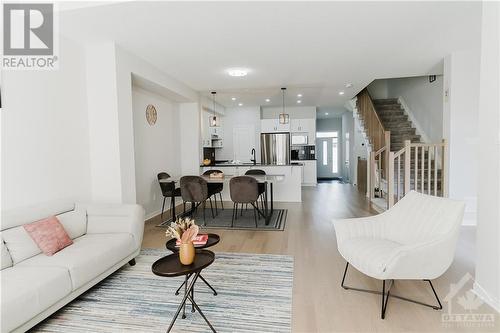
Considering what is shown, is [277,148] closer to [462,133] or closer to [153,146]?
[153,146]

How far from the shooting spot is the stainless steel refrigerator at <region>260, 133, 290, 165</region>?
8.55m

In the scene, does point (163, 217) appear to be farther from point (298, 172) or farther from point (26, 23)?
point (26, 23)

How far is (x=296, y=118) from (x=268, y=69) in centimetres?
467

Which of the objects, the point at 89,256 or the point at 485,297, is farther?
the point at 89,256

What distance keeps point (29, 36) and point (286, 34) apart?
2.83 m

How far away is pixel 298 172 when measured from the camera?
21.7 feet

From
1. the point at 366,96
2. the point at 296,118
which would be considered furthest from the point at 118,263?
the point at 296,118

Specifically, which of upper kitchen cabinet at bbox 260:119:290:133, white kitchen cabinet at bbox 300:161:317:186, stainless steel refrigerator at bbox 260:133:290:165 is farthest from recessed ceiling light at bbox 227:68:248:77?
white kitchen cabinet at bbox 300:161:317:186

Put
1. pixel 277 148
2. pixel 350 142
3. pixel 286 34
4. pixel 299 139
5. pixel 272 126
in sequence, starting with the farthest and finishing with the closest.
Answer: pixel 350 142, pixel 299 139, pixel 272 126, pixel 277 148, pixel 286 34

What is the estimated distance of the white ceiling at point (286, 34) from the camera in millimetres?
2777

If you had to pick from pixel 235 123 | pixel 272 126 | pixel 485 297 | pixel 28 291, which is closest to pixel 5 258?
pixel 28 291

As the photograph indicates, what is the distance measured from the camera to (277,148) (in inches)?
337

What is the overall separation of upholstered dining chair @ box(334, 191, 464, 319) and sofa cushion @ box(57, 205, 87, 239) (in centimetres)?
271

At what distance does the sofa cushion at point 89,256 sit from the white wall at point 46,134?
2.38 ft
